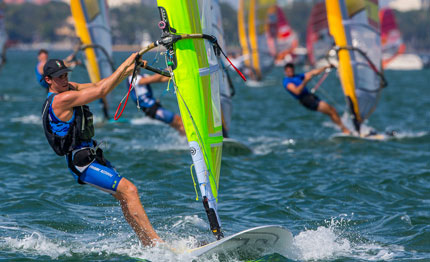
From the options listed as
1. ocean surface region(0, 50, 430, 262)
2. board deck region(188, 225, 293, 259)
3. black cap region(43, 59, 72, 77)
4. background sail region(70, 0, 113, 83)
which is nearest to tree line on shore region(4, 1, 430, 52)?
background sail region(70, 0, 113, 83)

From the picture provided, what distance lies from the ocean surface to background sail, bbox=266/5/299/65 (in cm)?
1803

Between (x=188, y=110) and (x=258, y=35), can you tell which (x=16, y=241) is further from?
(x=258, y=35)

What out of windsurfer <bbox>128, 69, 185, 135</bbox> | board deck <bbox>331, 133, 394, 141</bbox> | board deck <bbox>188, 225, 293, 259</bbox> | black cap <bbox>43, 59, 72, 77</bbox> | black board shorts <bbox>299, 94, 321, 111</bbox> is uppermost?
black cap <bbox>43, 59, 72, 77</bbox>

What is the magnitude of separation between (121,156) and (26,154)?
1666mm

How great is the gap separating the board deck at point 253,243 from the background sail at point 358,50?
771 centimetres

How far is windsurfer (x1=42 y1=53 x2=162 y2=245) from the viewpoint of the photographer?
5520 mm

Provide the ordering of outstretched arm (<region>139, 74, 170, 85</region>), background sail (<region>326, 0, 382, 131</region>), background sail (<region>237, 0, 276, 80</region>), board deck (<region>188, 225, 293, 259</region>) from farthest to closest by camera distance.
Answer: background sail (<region>237, 0, 276, 80</region>), background sail (<region>326, 0, 382, 131</region>), outstretched arm (<region>139, 74, 170, 85</region>), board deck (<region>188, 225, 293, 259</region>)

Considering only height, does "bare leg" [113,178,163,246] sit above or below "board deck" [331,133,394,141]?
above

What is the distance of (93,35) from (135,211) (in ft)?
31.1

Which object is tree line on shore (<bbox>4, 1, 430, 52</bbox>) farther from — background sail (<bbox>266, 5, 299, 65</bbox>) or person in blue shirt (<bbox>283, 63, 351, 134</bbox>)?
person in blue shirt (<bbox>283, 63, 351, 134</bbox>)

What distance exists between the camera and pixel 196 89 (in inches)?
227

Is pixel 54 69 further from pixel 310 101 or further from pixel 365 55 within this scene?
pixel 365 55

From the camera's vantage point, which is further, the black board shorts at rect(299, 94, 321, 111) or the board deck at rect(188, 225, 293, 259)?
the black board shorts at rect(299, 94, 321, 111)

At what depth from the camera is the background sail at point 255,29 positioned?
3023 centimetres
